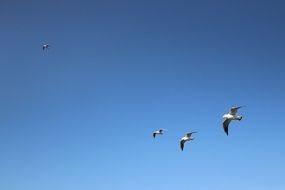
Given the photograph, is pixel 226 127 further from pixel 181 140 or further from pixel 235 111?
pixel 181 140

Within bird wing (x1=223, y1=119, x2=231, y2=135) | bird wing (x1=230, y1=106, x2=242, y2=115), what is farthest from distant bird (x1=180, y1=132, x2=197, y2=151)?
bird wing (x1=230, y1=106, x2=242, y2=115)

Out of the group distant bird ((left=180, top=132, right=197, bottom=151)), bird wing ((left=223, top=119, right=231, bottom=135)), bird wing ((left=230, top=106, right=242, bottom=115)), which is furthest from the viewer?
distant bird ((left=180, top=132, right=197, bottom=151))

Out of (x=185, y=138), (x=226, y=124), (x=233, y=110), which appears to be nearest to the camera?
(x=233, y=110)

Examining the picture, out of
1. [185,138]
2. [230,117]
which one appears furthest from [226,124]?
[185,138]

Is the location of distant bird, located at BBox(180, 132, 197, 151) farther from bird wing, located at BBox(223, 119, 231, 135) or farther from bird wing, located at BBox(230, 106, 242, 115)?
bird wing, located at BBox(230, 106, 242, 115)

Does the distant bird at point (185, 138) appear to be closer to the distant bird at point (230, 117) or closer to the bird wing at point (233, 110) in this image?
the distant bird at point (230, 117)

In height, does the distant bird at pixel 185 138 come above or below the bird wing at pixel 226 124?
above

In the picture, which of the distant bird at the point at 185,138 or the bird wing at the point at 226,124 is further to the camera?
the distant bird at the point at 185,138

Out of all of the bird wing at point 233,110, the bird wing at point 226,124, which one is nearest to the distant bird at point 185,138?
the bird wing at point 226,124

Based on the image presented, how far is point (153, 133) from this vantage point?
7838 centimetres

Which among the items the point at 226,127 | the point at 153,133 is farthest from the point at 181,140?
the point at 153,133

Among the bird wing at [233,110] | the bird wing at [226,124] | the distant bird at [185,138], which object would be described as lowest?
the bird wing at [226,124]

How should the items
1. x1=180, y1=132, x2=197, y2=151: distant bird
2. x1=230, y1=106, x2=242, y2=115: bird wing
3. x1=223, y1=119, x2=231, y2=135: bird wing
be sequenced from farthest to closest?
1. x1=180, y1=132, x2=197, y2=151: distant bird
2. x1=223, y1=119, x2=231, y2=135: bird wing
3. x1=230, y1=106, x2=242, y2=115: bird wing

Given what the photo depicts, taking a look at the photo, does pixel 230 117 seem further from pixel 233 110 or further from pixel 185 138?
pixel 185 138
